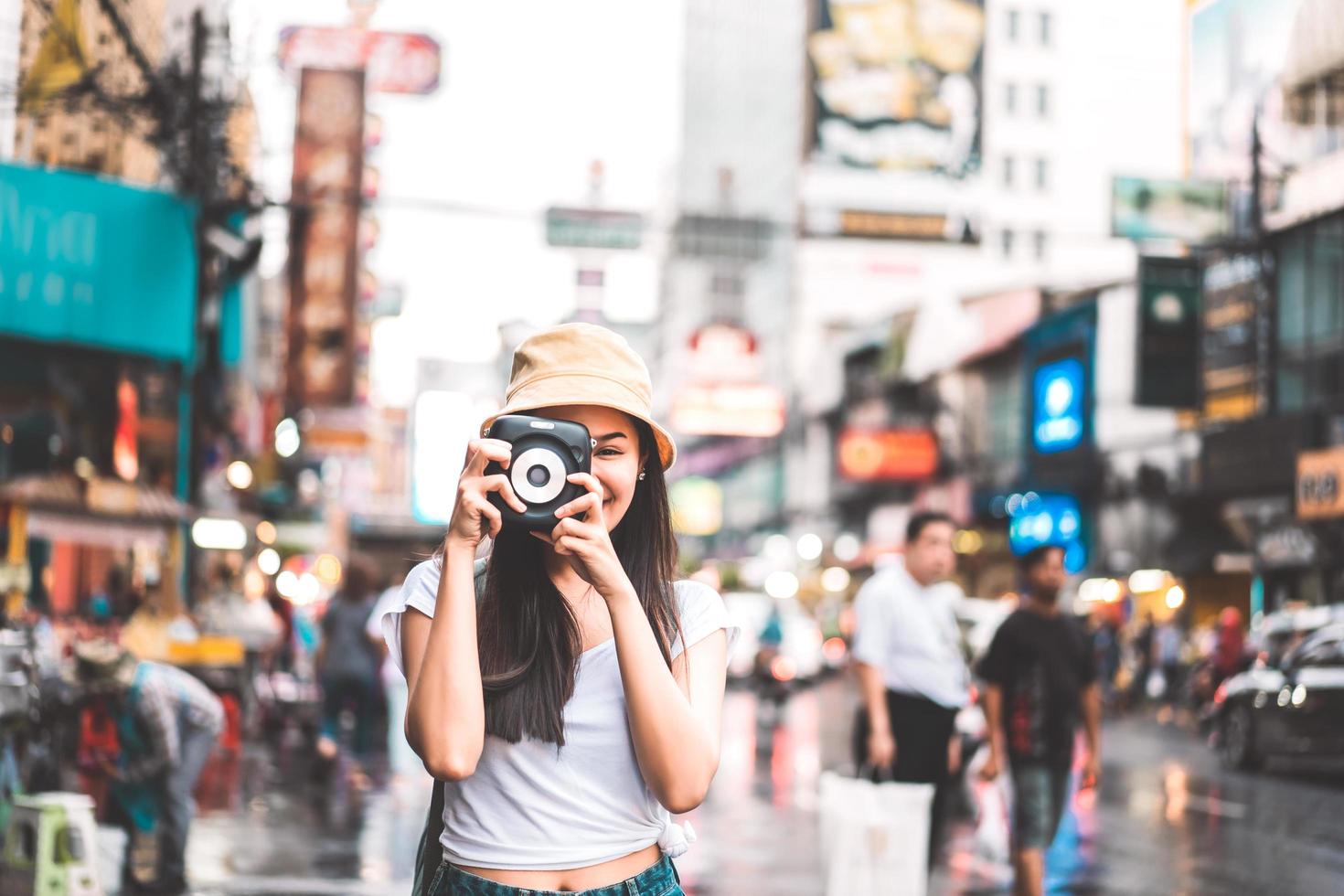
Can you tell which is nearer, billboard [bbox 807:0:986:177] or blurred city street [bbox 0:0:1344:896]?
blurred city street [bbox 0:0:1344:896]

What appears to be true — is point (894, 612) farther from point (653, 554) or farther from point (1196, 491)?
point (1196, 491)

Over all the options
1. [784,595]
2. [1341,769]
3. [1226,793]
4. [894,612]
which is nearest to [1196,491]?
[1341,769]

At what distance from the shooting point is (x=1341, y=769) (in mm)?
18906

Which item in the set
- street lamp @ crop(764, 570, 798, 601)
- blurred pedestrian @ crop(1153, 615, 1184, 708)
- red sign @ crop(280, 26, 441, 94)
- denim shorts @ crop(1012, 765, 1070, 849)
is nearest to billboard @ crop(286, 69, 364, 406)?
red sign @ crop(280, 26, 441, 94)

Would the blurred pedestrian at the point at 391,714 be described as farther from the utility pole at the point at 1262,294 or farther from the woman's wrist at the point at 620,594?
the utility pole at the point at 1262,294

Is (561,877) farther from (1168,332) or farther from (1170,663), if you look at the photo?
(1170,663)

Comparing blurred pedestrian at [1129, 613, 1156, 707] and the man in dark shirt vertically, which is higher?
the man in dark shirt

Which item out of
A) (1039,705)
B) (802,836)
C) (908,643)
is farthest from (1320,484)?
(908,643)

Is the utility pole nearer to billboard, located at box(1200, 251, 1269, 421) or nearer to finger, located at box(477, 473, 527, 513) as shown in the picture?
billboard, located at box(1200, 251, 1269, 421)

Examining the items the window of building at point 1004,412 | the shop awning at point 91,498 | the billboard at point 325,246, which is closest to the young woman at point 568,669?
the shop awning at point 91,498

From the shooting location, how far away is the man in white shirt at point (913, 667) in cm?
809

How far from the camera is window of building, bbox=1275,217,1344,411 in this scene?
29.2 metres

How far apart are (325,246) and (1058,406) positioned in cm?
1820

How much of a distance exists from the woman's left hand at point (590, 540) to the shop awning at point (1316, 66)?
2529cm
